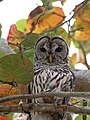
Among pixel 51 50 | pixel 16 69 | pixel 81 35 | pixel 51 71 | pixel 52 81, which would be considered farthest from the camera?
pixel 81 35

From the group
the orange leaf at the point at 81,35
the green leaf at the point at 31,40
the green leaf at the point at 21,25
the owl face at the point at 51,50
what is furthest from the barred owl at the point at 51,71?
the orange leaf at the point at 81,35

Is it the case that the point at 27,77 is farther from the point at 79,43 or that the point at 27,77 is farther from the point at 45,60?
the point at 79,43

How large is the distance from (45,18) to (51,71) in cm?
55

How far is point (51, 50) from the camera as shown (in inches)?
110

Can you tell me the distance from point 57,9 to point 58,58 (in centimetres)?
38

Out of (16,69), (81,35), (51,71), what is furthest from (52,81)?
(81,35)

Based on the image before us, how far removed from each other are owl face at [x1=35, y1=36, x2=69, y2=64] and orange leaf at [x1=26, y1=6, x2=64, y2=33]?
196mm

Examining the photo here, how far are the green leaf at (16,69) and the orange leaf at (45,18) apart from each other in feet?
3.92

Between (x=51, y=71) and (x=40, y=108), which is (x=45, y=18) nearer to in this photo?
(x=51, y=71)

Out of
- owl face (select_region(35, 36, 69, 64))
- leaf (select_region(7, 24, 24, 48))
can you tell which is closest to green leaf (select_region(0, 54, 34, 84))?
owl face (select_region(35, 36, 69, 64))

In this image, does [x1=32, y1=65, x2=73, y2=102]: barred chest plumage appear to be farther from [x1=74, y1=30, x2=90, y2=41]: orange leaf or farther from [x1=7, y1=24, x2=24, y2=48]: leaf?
[x1=74, y1=30, x2=90, y2=41]: orange leaf

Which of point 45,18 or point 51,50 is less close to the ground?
point 45,18

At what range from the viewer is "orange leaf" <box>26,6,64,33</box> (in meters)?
2.85

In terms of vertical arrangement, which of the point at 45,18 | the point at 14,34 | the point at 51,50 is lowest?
the point at 51,50
